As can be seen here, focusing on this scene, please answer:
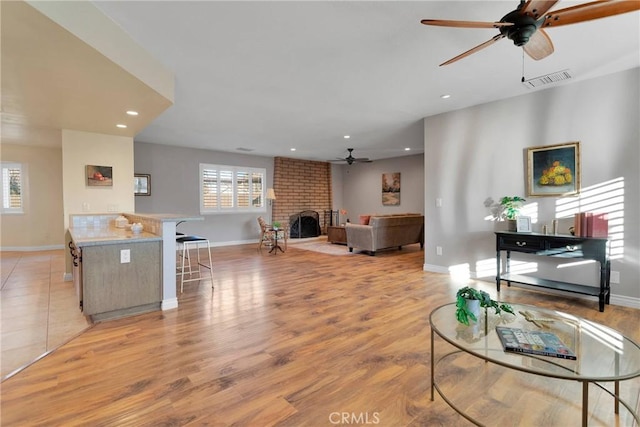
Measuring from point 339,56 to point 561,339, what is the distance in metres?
2.73

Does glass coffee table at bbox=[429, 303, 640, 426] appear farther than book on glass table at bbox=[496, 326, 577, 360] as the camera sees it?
No

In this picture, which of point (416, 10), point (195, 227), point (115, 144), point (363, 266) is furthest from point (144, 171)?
point (416, 10)

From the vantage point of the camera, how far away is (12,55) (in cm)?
220

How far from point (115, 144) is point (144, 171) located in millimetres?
2302

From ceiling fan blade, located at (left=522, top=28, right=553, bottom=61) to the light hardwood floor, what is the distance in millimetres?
2253

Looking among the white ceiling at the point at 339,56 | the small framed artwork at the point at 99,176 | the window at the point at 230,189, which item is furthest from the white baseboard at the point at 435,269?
the window at the point at 230,189

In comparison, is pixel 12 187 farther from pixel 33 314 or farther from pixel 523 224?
pixel 523 224

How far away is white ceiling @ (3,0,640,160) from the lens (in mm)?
2162

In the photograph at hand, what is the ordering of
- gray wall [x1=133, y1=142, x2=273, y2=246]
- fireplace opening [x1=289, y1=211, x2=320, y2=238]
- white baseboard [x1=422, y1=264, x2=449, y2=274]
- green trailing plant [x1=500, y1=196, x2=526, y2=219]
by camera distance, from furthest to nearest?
fireplace opening [x1=289, y1=211, x2=320, y2=238] → gray wall [x1=133, y1=142, x2=273, y2=246] → white baseboard [x1=422, y1=264, x2=449, y2=274] → green trailing plant [x1=500, y1=196, x2=526, y2=219]

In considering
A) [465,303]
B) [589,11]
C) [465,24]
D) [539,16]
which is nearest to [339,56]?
[465,24]

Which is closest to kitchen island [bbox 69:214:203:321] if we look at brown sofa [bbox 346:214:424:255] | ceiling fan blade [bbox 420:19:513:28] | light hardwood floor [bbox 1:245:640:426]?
light hardwood floor [bbox 1:245:640:426]

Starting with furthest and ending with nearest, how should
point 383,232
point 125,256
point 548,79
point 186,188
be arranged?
1. point 186,188
2. point 383,232
3. point 548,79
4. point 125,256

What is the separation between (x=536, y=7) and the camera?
169 centimetres

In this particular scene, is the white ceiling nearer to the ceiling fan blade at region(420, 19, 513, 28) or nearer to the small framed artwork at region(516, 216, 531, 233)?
the ceiling fan blade at region(420, 19, 513, 28)
